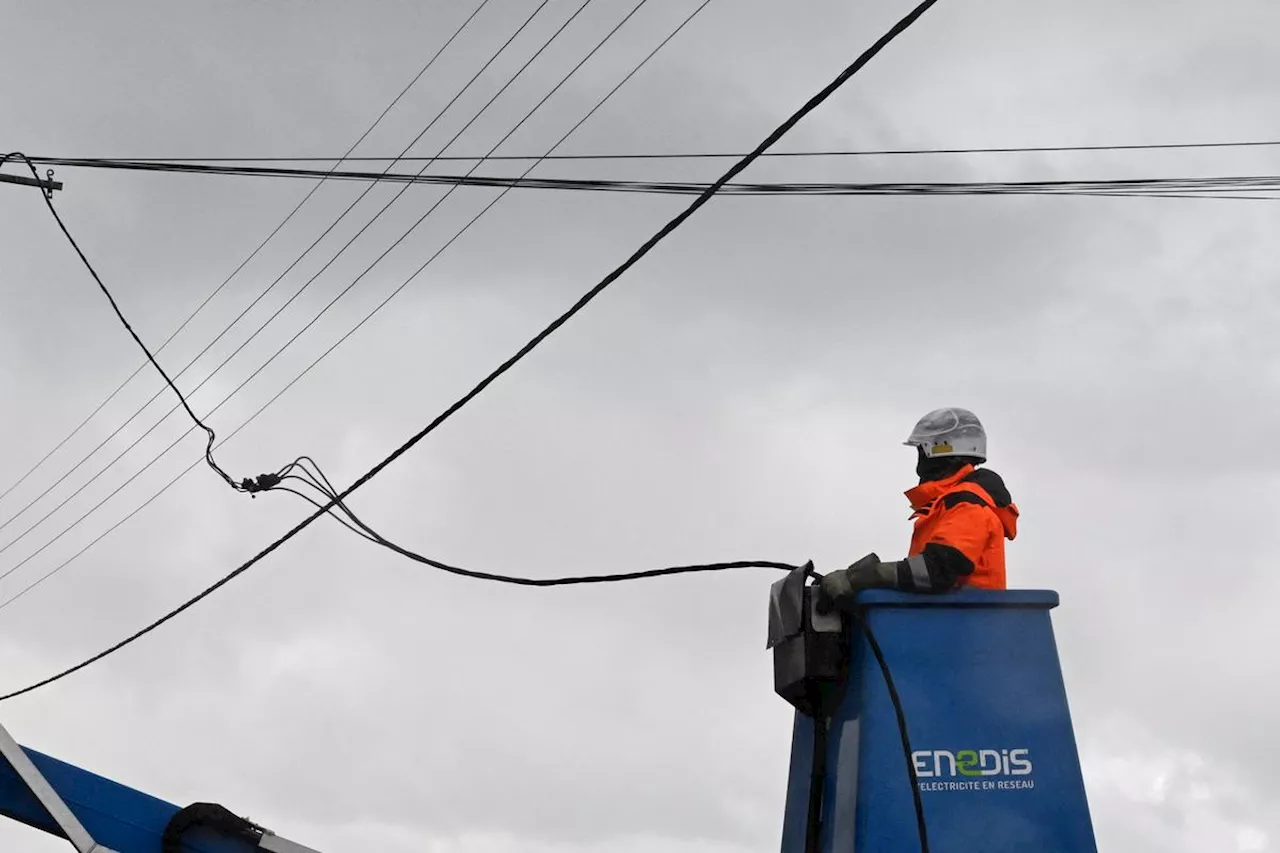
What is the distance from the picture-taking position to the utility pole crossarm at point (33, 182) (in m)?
12.1

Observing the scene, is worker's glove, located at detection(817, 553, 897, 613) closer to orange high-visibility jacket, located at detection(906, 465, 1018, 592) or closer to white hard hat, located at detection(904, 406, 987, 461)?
orange high-visibility jacket, located at detection(906, 465, 1018, 592)

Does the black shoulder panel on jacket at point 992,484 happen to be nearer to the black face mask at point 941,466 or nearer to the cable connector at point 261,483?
the black face mask at point 941,466

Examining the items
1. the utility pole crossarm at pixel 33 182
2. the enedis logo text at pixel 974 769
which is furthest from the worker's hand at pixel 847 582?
the utility pole crossarm at pixel 33 182

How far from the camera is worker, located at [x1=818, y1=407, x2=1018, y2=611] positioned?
5125 mm

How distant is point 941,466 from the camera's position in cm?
586

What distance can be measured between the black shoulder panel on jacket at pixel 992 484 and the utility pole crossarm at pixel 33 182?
30.4ft

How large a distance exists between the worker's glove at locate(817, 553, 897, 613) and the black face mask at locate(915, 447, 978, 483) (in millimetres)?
819

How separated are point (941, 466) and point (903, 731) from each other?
4.28 ft

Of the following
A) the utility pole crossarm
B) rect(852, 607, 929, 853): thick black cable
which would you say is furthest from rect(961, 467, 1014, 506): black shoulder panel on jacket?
the utility pole crossarm

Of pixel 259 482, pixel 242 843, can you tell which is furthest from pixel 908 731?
pixel 259 482

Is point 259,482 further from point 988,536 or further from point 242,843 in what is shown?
point 988,536

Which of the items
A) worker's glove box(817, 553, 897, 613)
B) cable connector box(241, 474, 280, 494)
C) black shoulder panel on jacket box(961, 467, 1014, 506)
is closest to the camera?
worker's glove box(817, 553, 897, 613)

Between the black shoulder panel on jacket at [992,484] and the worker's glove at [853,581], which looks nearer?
the worker's glove at [853,581]

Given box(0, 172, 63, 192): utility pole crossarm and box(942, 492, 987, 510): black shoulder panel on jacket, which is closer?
box(942, 492, 987, 510): black shoulder panel on jacket
